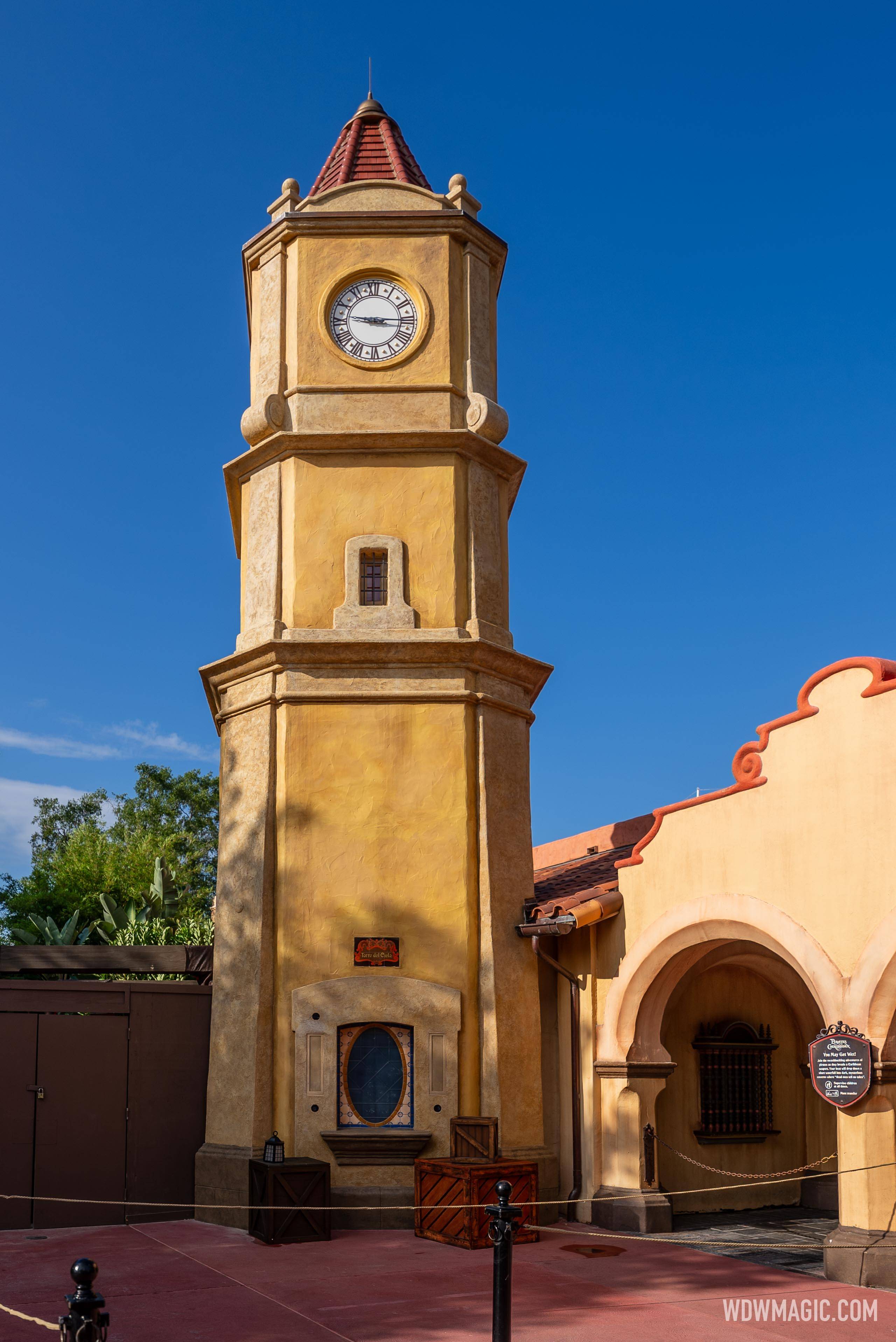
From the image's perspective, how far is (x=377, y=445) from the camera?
55.7ft

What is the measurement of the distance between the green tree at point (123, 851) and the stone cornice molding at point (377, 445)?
741 inches

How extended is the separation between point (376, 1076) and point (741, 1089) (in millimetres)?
5123

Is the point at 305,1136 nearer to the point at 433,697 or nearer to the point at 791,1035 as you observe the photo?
the point at 433,697

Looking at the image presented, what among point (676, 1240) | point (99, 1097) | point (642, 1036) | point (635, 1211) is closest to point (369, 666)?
point (642, 1036)

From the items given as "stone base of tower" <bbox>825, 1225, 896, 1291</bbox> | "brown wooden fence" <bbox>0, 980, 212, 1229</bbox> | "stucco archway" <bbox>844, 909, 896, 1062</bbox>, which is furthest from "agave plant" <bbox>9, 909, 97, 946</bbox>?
"stucco archway" <bbox>844, 909, 896, 1062</bbox>

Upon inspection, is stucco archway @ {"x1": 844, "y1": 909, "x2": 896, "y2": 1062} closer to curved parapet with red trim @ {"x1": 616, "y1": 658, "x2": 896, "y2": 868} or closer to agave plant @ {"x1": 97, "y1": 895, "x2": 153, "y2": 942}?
curved parapet with red trim @ {"x1": 616, "y1": 658, "x2": 896, "y2": 868}

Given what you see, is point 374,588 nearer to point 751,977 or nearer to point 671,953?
point 671,953

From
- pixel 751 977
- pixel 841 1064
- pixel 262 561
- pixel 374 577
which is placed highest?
pixel 262 561

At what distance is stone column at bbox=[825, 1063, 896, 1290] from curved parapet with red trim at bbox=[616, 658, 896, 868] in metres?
3.37

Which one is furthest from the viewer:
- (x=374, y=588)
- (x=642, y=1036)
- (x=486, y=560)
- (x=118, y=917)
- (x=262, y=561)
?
(x=118, y=917)

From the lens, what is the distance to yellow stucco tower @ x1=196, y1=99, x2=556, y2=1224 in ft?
49.6

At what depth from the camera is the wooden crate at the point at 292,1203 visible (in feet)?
44.7

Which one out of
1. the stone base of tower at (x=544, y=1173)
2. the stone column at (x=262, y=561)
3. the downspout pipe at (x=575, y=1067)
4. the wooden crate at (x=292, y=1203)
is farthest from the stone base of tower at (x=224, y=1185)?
the stone column at (x=262, y=561)

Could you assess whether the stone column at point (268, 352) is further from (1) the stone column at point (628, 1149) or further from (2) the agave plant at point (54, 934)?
(2) the agave plant at point (54, 934)
